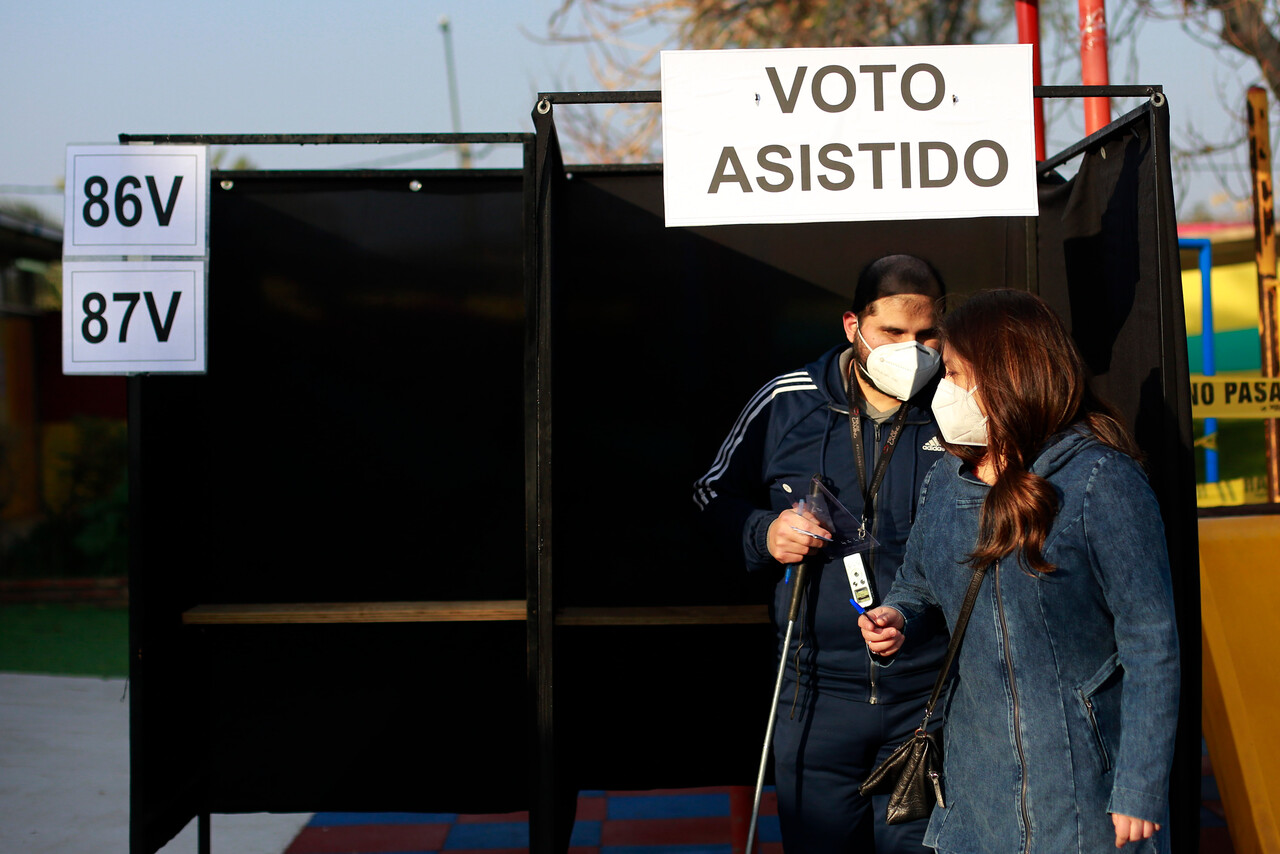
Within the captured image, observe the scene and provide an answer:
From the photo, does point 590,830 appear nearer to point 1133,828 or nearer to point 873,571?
point 873,571

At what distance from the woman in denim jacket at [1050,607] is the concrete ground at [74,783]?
3.18 m

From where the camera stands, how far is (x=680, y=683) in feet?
12.0

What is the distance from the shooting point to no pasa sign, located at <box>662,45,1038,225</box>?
9.05 feet

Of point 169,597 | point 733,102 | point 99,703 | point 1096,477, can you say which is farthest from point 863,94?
point 99,703

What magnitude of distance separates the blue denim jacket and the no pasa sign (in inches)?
43.6

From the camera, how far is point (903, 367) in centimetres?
254

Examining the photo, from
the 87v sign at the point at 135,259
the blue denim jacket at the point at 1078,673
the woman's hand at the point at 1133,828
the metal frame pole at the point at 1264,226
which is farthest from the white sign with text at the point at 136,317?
the metal frame pole at the point at 1264,226

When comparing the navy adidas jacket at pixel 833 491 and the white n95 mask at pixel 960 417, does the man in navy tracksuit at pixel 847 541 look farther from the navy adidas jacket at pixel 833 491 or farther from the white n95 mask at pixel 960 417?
the white n95 mask at pixel 960 417

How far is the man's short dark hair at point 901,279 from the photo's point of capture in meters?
2.67

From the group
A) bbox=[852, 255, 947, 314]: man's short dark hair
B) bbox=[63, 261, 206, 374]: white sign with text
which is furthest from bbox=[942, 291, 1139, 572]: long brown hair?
bbox=[63, 261, 206, 374]: white sign with text

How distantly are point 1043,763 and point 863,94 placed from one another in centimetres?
179

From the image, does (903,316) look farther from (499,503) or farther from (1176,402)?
(499,503)

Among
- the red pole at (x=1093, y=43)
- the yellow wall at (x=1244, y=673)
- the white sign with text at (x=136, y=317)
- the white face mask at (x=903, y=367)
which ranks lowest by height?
the yellow wall at (x=1244, y=673)

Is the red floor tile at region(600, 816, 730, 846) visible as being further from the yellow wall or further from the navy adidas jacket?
the yellow wall
